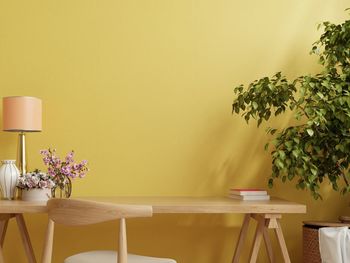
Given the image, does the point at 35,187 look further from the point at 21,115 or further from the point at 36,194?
the point at 21,115

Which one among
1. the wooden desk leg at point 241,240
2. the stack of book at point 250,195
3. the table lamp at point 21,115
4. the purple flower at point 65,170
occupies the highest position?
the table lamp at point 21,115

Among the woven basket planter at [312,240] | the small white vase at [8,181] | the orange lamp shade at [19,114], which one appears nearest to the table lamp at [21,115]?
the orange lamp shade at [19,114]

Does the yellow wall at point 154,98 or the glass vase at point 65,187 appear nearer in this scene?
the glass vase at point 65,187

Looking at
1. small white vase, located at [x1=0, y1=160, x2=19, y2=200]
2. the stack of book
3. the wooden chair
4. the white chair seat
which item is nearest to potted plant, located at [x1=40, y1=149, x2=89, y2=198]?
small white vase, located at [x1=0, y1=160, x2=19, y2=200]

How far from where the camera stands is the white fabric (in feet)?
9.02

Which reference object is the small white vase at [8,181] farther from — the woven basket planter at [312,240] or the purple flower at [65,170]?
the woven basket planter at [312,240]

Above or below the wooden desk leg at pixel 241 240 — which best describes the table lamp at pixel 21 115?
above

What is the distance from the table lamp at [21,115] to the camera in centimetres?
302

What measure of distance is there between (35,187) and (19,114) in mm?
465

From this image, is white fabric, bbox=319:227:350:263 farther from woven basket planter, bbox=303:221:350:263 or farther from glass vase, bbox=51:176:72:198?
glass vase, bbox=51:176:72:198

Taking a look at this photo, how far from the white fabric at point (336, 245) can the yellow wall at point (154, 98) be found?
0.66m

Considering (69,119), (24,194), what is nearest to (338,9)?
(69,119)

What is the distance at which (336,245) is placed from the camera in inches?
108

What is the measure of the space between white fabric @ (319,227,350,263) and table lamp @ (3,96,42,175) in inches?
67.9
